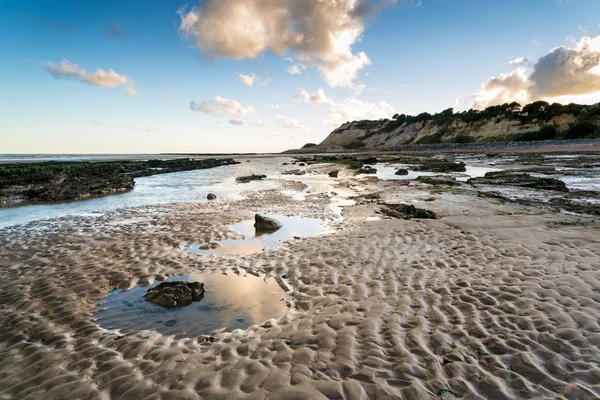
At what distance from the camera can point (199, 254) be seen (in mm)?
8547

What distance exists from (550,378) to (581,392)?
0.90 ft

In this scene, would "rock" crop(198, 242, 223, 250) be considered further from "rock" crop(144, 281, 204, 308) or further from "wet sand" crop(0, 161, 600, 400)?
"rock" crop(144, 281, 204, 308)

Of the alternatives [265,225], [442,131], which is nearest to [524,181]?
[265,225]

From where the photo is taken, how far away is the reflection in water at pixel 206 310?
497cm

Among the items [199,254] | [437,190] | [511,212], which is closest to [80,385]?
[199,254]

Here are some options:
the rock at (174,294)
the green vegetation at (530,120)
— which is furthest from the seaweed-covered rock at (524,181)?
the green vegetation at (530,120)

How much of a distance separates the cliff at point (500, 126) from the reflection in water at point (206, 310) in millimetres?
84934

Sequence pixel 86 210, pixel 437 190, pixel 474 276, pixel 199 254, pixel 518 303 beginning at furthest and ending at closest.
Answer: pixel 437 190
pixel 86 210
pixel 199 254
pixel 474 276
pixel 518 303

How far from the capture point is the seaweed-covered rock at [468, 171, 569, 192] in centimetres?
1698

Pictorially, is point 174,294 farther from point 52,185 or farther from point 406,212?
point 52,185

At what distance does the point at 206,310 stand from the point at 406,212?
9675 mm

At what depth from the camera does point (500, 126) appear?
78750mm

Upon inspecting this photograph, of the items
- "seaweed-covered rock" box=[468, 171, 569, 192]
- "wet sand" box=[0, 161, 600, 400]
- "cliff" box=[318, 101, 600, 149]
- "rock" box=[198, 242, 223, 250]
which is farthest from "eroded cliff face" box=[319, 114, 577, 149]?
"rock" box=[198, 242, 223, 250]

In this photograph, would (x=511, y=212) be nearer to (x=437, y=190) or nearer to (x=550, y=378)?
(x=437, y=190)
